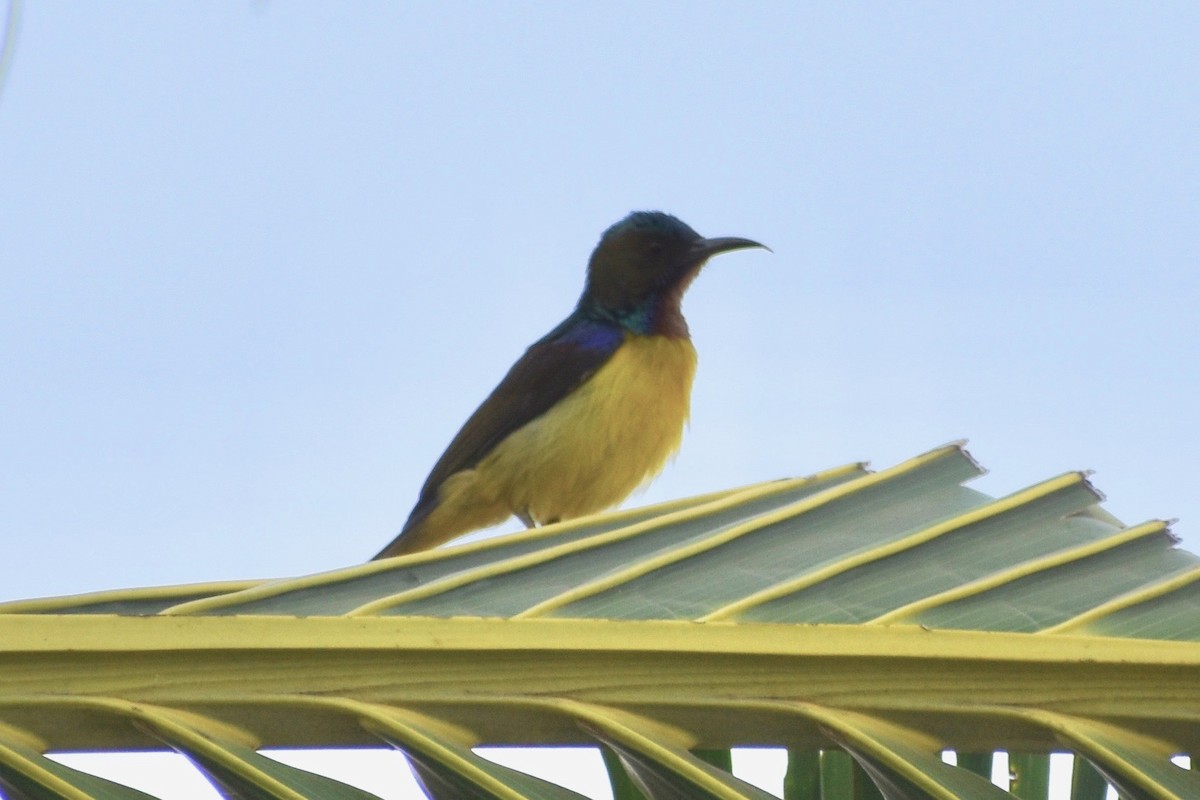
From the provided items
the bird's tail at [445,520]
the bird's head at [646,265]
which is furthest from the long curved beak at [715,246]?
the bird's tail at [445,520]

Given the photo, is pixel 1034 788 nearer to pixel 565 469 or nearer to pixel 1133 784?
pixel 1133 784

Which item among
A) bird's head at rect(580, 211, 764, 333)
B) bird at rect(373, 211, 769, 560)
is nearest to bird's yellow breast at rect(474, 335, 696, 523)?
bird at rect(373, 211, 769, 560)

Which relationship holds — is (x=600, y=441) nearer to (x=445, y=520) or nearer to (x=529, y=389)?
(x=529, y=389)

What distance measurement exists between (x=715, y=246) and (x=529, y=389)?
922 millimetres

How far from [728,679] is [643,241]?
4947mm

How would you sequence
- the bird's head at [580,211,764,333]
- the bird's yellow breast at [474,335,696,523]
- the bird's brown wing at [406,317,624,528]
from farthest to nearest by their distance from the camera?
the bird's head at [580,211,764,333] → the bird's brown wing at [406,317,624,528] → the bird's yellow breast at [474,335,696,523]

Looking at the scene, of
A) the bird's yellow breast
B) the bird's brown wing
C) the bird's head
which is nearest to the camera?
the bird's yellow breast

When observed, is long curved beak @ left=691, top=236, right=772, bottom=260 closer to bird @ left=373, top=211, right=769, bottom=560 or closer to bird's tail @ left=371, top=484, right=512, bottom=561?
bird @ left=373, top=211, right=769, bottom=560

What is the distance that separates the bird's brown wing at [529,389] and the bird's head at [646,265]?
0.43ft

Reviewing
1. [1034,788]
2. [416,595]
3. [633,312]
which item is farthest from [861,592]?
[633,312]

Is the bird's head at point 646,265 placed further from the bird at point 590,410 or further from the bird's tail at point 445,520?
the bird's tail at point 445,520

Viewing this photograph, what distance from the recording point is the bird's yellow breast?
5766mm

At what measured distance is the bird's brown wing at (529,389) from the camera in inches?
235

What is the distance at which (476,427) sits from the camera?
20.4 ft
